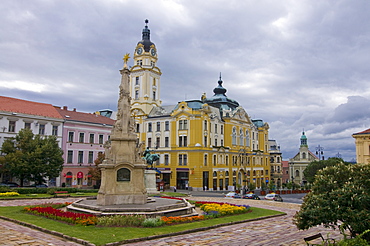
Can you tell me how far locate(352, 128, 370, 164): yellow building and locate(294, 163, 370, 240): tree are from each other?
44.1 metres

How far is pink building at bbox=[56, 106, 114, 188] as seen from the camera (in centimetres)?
5022

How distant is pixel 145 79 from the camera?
218 feet

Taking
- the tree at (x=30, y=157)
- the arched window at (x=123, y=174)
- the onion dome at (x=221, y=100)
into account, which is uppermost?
the onion dome at (x=221, y=100)

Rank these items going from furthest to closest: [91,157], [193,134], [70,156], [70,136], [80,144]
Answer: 1. [193,134]
2. [91,157]
3. [80,144]
4. [70,136]
5. [70,156]

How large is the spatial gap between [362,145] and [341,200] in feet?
152

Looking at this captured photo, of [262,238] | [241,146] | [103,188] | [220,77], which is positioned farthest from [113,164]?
[220,77]

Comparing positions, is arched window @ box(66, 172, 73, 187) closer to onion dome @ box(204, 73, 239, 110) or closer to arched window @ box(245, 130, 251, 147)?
onion dome @ box(204, 73, 239, 110)

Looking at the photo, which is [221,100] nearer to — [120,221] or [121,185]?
[121,185]

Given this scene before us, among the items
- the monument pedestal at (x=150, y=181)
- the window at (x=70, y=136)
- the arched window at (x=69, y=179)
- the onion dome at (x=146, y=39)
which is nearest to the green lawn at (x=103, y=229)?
the monument pedestal at (x=150, y=181)

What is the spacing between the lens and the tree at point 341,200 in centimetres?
1071

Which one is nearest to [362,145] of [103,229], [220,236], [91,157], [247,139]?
[247,139]

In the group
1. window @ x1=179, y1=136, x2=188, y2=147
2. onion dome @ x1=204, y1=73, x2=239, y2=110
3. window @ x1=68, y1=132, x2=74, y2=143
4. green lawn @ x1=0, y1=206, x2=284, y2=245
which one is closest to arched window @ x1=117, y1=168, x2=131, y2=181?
green lawn @ x1=0, y1=206, x2=284, y2=245

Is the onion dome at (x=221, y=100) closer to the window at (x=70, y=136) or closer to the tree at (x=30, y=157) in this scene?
the window at (x=70, y=136)

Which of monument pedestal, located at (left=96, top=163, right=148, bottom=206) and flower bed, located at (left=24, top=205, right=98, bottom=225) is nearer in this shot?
flower bed, located at (left=24, top=205, right=98, bottom=225)
